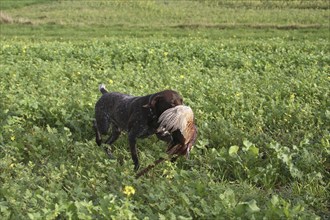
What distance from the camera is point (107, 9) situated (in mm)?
36625

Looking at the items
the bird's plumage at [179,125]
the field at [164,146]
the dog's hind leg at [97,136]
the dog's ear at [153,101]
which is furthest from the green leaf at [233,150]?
the dog's hind leg at [97,136]

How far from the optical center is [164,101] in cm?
516

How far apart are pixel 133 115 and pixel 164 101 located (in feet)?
2.62

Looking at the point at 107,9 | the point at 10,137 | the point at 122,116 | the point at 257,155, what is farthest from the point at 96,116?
the point at 107,9

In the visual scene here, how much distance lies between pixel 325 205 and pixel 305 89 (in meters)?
4.07

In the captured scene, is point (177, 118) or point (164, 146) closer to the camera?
point (177, 118)

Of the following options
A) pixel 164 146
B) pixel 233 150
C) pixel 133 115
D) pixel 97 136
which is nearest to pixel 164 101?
pixel 133 115

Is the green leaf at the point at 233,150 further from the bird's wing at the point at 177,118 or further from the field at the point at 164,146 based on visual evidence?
the bird's wing at the point at 177,118

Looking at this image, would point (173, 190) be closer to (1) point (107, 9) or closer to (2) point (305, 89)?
(2) point (305, 89)

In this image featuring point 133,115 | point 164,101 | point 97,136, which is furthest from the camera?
point 97,136

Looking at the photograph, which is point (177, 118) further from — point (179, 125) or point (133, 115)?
point (133, 115)

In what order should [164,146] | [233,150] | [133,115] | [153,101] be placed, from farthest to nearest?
[164,146] < [133,115] < [233,150] < [153,101]

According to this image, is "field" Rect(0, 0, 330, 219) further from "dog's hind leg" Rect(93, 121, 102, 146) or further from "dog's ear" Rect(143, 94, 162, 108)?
"dog's ear" Rect(143, 94, 162, 108)

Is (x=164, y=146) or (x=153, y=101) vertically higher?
(x=153, y=101)
